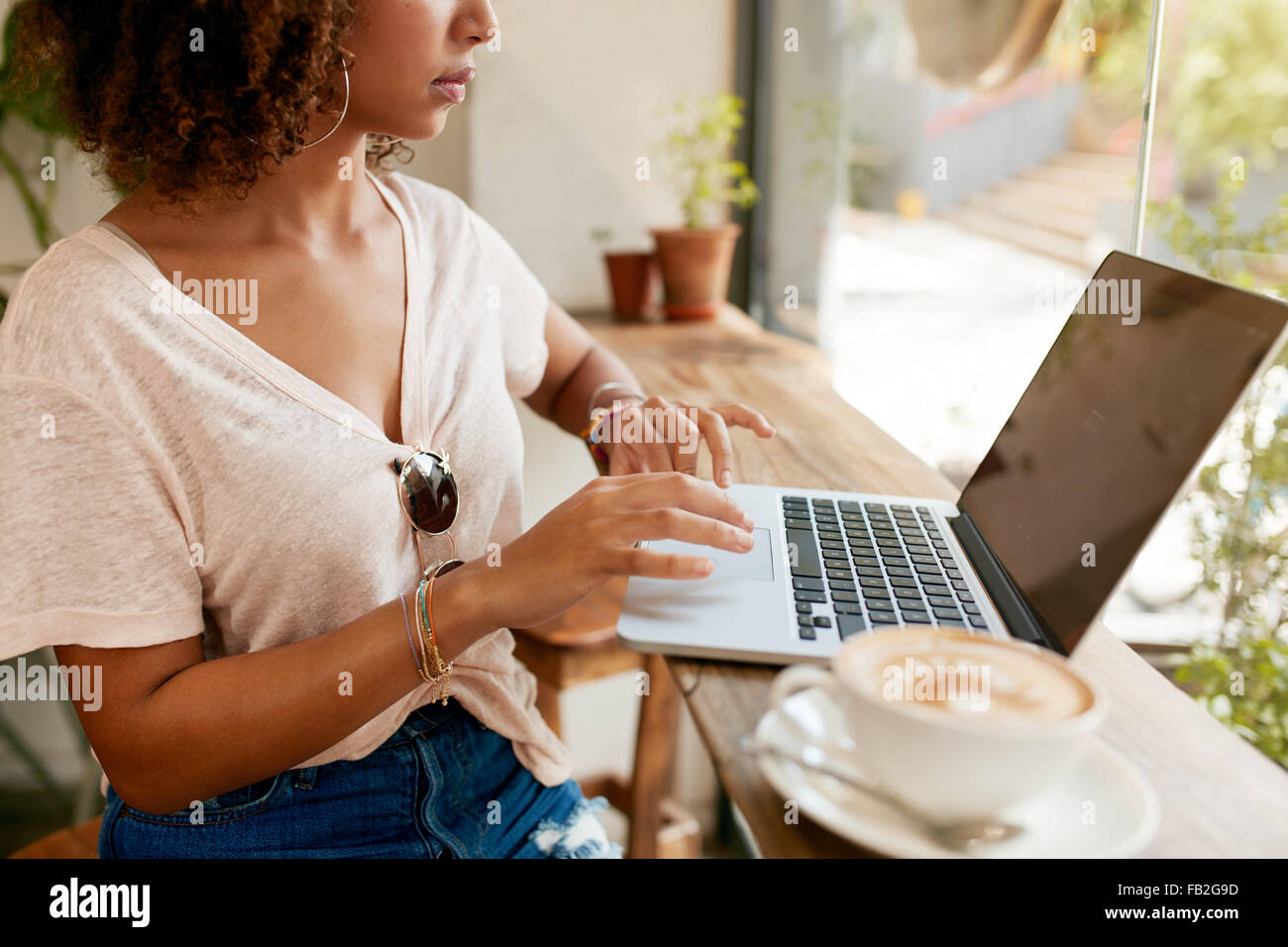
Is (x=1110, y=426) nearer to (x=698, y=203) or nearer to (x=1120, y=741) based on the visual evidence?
(x=1120, y=741)

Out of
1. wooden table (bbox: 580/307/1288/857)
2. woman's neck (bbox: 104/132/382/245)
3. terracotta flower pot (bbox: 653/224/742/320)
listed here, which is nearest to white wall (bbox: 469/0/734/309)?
terracotta flower pot (bbox: 653/224/742/320)

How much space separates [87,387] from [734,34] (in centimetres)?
165

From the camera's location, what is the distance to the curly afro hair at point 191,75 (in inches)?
32.2

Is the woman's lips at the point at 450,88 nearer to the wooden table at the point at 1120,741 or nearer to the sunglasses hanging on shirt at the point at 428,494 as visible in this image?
the sunglasses hanging on shirt at the point at 428,494

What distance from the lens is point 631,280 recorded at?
1.98 metres

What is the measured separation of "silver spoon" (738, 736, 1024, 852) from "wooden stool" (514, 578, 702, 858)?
0.98 m

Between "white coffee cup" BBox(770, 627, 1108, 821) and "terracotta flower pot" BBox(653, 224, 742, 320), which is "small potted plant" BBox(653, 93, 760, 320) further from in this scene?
"white coffee cup" BBox(770, 627, 1108, 821)

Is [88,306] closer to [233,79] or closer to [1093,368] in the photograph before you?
[233,79]

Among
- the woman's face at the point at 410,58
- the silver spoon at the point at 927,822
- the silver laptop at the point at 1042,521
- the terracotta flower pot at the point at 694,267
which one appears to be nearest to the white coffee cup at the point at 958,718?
the silver spoon at the point at 927,822

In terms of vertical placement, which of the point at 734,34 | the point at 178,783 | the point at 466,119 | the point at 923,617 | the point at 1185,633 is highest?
the point at 734,34

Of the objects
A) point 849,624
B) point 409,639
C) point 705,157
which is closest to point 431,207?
point 409,639
